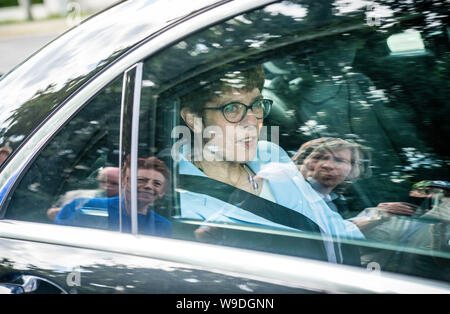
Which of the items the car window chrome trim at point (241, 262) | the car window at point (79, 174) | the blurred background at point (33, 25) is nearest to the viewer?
the car window chrome trim at point (241, 262)

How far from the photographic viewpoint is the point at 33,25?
48.0ft

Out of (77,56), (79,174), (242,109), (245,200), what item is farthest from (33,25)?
(245,200)

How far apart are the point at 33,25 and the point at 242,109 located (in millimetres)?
14451

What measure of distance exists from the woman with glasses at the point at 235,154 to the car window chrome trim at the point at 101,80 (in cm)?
15

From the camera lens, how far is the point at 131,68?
60.2 inches

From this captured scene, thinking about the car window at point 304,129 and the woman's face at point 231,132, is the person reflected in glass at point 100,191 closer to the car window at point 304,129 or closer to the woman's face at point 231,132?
the car window at point 304,129

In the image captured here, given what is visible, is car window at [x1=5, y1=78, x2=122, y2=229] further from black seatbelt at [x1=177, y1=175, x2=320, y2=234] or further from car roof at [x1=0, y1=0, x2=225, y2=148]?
black seatbelt at [x1=177, y1=175, x2=320, y2=234]

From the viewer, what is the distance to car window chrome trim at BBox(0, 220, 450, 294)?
4.15 feet

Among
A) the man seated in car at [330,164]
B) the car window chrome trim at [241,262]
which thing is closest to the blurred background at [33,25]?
the car window chrome trim at [241,262]

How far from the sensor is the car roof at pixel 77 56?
157 cm

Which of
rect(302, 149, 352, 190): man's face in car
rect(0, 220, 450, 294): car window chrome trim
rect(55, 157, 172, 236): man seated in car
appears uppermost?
rect(302, 149, 352, 190): man's face in car

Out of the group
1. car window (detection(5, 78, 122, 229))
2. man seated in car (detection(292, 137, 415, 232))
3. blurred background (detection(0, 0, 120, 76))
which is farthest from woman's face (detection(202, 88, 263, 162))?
blurred background (detection(0, 0, 120, 76))

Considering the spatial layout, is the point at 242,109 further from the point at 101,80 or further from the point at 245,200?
the point at 101,80
